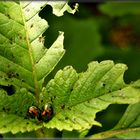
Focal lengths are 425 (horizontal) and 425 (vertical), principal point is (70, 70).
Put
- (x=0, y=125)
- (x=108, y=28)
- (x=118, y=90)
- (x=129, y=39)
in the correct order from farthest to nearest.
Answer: (x=129, y=39), (x=108, y=28), (x=118, y=90), (x=0, y=125)

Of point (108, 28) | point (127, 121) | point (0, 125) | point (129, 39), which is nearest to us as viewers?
point (0, 125)

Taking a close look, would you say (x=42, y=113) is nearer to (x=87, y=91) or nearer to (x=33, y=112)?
(x=33, y=112)

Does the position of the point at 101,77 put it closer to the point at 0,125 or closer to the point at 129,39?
the point at 0,125

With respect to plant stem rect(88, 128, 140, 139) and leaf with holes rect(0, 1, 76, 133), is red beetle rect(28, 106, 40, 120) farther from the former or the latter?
plant stem rect(88, 128, 140, 139)

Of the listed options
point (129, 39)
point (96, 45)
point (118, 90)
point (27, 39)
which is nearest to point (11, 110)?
point (27, 39)

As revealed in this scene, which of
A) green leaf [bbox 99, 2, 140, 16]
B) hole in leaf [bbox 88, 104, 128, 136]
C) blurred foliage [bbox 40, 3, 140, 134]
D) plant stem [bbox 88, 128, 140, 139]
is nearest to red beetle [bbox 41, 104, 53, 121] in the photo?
plant stem [bbox 88, 128, 140, 139]

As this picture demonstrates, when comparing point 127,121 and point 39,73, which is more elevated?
point 39,73

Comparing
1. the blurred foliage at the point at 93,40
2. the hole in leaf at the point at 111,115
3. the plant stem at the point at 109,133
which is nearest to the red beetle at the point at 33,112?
the plant stem at the point at 109,133

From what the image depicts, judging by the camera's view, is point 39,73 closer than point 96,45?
Yes
